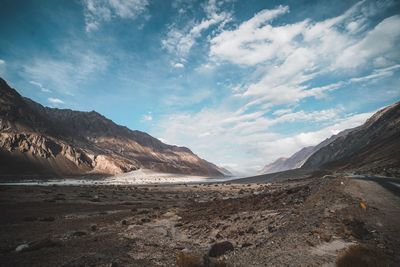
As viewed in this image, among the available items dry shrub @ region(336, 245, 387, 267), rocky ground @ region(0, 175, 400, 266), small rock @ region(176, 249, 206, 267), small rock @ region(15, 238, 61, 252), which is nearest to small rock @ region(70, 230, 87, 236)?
rocky ground @ region(0, 175, 400, 266)

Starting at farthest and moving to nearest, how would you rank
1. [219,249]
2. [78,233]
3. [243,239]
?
[78,233]
[243,239]
[219,249]

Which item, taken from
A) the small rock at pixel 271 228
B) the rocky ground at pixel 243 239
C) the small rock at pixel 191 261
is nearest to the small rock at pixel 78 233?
the rocky ground at pixel 243 239

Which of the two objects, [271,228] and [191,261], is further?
[271,228]

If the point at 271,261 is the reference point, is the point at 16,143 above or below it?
above

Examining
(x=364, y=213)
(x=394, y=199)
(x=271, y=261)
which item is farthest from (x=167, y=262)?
(x=394, y=199)

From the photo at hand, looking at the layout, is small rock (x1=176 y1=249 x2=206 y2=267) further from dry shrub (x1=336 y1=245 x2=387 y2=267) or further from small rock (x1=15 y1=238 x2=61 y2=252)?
small rock (x1=15 y1=238 x2=61 y2=252)

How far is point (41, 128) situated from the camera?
653 ft

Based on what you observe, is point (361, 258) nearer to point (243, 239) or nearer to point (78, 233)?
point (243, 239)

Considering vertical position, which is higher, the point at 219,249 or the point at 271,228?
the point at 271,228

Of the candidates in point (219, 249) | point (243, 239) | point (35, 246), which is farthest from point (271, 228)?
point (35, 246)

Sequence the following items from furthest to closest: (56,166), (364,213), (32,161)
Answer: (56,166) < (32,161) < (364,213)

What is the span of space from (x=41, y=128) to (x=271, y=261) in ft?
736

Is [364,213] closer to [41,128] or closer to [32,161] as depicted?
[32,161]

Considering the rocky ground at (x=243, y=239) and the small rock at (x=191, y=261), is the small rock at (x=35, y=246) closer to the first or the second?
the rocky ground at (x=243, y=239)
